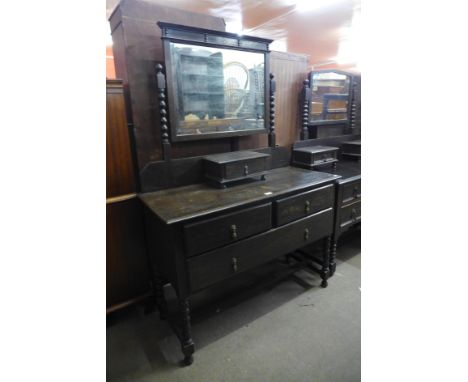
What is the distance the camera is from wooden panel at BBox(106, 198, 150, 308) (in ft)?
5.14

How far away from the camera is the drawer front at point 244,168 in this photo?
1.57 metres

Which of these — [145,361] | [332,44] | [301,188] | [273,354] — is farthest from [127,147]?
[332,44]

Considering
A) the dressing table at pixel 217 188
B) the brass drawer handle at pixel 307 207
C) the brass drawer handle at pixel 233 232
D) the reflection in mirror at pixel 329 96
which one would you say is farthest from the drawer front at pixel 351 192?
the brass drawer handle at pixel 233 232

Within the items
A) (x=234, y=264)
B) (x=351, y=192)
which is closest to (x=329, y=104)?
(x=351, y=192)

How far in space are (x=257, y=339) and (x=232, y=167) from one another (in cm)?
99

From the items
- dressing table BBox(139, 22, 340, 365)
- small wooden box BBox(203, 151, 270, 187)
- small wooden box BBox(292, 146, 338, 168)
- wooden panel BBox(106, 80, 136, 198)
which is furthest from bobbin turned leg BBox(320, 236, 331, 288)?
wooden panel BBox(106, 80, 136, 198)

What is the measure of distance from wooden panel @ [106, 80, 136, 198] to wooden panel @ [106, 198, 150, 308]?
0.10 meters

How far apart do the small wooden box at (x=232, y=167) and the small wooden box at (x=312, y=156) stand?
0.54m

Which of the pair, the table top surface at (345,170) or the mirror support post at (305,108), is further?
the mirror support post at (305,108)

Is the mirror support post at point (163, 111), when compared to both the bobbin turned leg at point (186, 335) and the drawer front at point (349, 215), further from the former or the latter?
the drawer front at point (349, 215)

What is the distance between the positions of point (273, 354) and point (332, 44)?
4401 mm

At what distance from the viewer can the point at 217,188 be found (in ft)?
5.15
